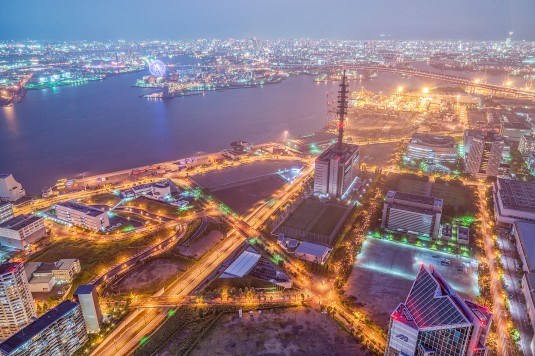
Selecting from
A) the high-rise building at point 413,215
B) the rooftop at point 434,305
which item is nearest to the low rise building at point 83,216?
the high-rise building at point 413,215

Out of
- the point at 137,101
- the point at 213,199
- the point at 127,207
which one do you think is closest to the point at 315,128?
the point at 213,199

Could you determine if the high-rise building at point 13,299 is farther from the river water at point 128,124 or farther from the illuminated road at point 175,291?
the river water at point 128,124

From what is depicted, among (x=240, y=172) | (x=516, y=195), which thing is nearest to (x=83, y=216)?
(x=240, y=172)

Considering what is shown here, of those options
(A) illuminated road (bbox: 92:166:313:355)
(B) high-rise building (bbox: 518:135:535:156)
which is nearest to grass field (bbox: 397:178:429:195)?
(A) illuminated road (bbox: 92:166:313:355)

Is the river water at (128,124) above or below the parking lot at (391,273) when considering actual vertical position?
above

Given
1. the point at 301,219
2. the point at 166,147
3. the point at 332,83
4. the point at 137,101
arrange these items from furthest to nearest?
1. the point at 332,83
2. the point at 137,101
3. the point at 166,147
4. the point at 301,219

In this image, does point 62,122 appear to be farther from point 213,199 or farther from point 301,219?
point 301,219
